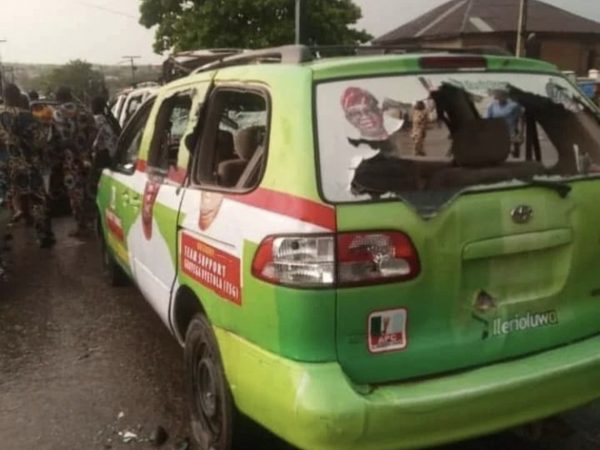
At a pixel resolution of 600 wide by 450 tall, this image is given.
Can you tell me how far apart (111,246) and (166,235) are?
7.17 ft

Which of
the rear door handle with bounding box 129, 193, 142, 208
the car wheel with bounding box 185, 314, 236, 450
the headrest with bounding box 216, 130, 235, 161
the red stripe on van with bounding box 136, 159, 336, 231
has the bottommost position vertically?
the car wheel with bounding box 185, 314, 236, 450

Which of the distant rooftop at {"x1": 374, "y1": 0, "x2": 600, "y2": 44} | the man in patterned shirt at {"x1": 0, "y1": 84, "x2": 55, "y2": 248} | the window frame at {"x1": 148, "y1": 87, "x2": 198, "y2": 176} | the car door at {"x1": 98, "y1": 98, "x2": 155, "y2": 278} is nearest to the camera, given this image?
the window frame at {"x1": 148, "y1": 87, "x2": 198, "y2": 176}

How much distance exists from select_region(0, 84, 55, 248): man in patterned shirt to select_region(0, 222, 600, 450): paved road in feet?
4.82

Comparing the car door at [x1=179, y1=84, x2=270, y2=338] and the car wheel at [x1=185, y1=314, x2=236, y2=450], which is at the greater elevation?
the car door at [x1=179, y1=84, x2=270, y2=338]

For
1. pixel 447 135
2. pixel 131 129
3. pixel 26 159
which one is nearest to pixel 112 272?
pixel 131 129

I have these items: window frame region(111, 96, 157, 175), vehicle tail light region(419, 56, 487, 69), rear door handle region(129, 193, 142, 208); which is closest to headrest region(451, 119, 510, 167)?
vehicle tail light region(419, 56, 487, 69)

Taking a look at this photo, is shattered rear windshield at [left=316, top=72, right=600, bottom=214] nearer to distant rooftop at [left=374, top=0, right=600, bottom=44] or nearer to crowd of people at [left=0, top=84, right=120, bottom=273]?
crowd of people at [left=0, top=84, right=120, bottom=273]

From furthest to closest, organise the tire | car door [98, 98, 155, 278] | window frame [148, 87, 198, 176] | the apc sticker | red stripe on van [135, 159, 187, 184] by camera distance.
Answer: the tire, car door [98, 98, 155, 278], window frame [148, 87, 198, 176], red stripe on van [135, 159, 187, 184], the apc sticker

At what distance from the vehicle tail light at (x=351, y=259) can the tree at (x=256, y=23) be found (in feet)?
93.3

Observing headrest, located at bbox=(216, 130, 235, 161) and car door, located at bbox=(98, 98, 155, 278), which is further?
car door, located at bbox=(98, 98, 155, 278)

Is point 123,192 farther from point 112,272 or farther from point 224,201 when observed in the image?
point 224,201

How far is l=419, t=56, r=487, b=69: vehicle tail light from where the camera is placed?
284 centimetres

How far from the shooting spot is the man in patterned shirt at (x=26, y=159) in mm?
8047

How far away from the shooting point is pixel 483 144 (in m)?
3.05
